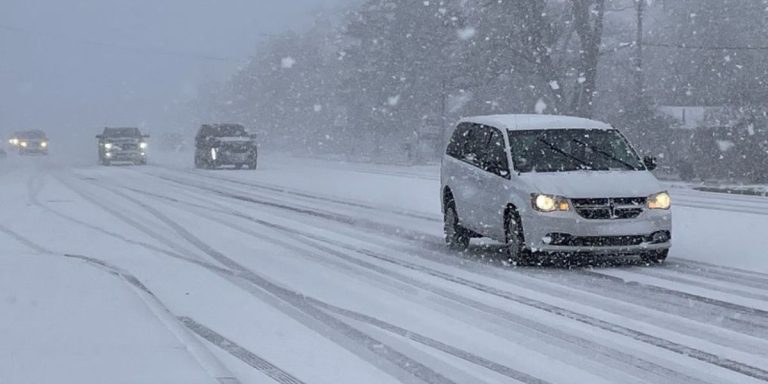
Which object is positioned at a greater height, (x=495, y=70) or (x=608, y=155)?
(x=495, y=70)

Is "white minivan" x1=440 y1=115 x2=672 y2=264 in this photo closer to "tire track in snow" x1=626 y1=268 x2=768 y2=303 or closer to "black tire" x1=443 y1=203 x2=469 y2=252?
"black tire" x1=443 y1=203 x2=469 y2=252

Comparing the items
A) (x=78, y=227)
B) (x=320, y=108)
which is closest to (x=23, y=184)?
(x=78, y=227)

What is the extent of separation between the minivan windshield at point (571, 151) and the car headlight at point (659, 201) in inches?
35.6

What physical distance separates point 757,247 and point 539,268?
12.7 feet

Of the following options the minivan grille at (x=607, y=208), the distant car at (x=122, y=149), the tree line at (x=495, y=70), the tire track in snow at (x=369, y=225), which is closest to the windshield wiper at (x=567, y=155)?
the minivan grille at (x=607, y=208)

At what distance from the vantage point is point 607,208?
1202 centimetres

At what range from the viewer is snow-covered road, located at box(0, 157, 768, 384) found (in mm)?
6980

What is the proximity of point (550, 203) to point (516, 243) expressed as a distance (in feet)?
2.12

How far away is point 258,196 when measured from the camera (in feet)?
86.8

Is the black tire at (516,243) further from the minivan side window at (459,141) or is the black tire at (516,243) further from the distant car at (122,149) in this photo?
the distant car at (122,149)

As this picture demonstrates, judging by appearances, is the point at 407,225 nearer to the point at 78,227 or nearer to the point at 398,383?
the point at 78,227

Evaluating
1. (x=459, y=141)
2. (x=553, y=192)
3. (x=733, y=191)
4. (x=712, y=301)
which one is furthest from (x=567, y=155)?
(x=733, y=191)

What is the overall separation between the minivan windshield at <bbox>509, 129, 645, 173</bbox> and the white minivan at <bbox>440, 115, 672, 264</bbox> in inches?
0.5

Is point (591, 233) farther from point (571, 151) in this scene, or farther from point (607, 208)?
point (571, 151)
